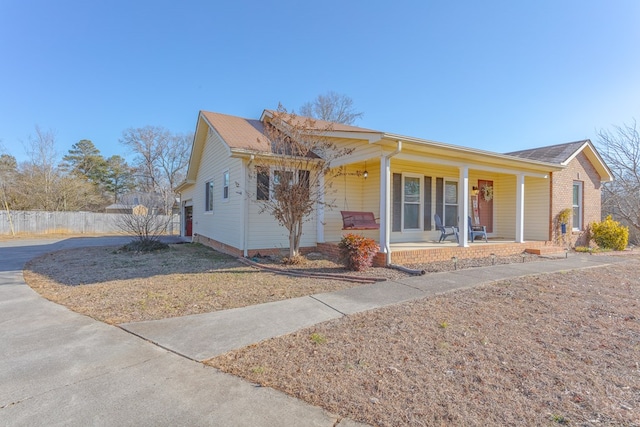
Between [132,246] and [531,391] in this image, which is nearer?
[531,391]

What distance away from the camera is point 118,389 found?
8.83 ft

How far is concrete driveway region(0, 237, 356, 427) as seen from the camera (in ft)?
7.56

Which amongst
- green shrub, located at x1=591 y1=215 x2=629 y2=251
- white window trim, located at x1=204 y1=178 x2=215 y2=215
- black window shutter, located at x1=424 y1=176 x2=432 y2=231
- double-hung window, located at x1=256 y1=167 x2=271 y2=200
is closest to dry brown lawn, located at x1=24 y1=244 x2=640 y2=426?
double-hung window, located at x1=256 y1=167 x2=271 y2=200

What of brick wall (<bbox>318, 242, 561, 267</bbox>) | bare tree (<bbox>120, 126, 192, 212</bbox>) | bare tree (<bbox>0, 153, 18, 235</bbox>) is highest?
bare tree (<bbox>120, 126, 192, 212</bbox>)

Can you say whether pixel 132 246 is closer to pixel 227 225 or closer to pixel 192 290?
pixel 227 225

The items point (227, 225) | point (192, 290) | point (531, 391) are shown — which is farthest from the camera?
point (227, 225)

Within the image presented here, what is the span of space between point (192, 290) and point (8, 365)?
284cm

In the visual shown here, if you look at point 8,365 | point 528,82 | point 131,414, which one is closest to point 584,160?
point 528,82

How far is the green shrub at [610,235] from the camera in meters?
12.3

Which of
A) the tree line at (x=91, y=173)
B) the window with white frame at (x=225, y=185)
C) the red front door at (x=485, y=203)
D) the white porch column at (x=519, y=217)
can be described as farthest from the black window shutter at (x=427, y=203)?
the tree line at (x=91, y=173)

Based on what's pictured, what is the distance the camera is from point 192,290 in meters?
5.91

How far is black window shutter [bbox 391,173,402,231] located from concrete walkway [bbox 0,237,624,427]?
526 cm

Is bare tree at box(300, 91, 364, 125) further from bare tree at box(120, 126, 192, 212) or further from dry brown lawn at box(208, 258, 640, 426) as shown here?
dry brown lawn at box(208, 258, 640, 426)

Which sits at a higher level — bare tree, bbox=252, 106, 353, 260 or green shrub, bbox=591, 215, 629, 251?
bare tree, bbox=252, 106, 353, 260
